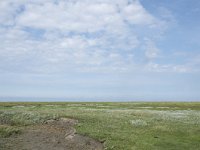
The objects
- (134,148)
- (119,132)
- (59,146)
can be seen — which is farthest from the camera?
(119,132)

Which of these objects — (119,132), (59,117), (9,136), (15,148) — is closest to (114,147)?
(119,132)

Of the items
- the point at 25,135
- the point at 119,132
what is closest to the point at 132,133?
the point at 119,132

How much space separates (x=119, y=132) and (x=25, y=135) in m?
10.7

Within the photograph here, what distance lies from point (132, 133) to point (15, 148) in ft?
42.9

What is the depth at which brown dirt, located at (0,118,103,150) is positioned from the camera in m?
30.4

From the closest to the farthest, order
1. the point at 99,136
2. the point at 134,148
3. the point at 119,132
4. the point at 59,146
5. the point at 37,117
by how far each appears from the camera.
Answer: the point at 134,148, the point at 59,146, the point at 99,136, the point at 119,132, the point at 37,117

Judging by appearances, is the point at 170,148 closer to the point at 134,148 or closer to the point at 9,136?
the point at 134,148

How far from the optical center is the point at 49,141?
32969 mm

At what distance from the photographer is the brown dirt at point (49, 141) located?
1196 inches

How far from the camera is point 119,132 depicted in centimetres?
3569

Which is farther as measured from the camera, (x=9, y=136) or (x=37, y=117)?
(x=37, y=117)

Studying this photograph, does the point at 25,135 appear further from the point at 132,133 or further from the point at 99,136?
the point at 132,133

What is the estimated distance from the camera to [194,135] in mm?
35375

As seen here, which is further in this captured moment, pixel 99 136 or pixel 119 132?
pixel 119 132
